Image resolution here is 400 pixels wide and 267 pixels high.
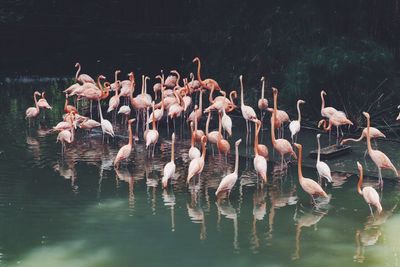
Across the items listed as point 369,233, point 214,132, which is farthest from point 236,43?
point 369,233

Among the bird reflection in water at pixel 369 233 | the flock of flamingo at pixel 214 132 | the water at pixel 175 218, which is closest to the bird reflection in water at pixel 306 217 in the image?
the water at pixel 175 218

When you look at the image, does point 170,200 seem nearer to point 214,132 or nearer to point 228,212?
point 228,212

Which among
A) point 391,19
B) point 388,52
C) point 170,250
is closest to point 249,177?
point 170,250

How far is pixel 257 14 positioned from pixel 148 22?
8.06 meters

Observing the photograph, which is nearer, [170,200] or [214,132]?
[170,200]

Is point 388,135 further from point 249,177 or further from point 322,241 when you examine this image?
point 322,241

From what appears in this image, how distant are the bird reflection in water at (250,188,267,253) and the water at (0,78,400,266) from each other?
0.01m

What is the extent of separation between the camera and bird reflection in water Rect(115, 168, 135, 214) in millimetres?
7812

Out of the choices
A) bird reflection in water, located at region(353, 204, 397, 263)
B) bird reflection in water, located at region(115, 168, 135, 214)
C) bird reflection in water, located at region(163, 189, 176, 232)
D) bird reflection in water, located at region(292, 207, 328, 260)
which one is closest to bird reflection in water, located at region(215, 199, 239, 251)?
bird reflection in water, located at region(163, 189, 176, 232)

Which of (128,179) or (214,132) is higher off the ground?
(214,132)

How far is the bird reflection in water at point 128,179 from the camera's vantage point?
25.6 ft

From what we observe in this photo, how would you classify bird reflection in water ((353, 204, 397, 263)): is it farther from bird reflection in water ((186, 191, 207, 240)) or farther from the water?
bird reflection in water ((186, 191, 207, 240))

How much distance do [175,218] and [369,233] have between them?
6.66 feet

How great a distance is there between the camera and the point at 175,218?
23.6 feet
